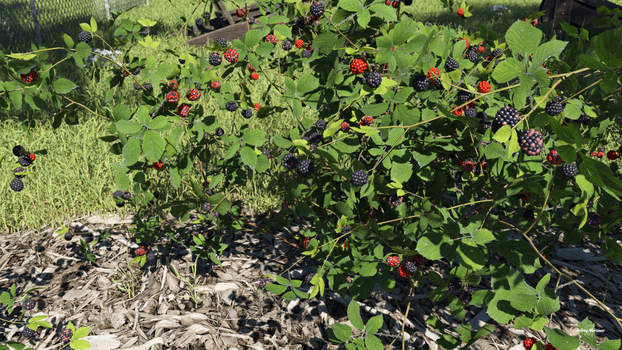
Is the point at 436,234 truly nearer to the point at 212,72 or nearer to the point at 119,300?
the point at 212,72

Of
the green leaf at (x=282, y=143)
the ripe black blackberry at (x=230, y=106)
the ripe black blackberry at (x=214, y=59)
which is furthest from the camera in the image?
the ripe black blackberry at (x=230, y=106)

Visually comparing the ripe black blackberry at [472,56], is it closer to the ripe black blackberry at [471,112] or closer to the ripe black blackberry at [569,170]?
the ripe black blackberry at [471,112]

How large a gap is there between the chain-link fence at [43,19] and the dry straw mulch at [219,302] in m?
5.12

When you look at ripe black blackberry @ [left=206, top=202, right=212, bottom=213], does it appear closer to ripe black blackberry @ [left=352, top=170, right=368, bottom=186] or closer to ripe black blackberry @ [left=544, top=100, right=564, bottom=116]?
ripe black blackberry @ [left=352, top=170, right=368, bottom=186]

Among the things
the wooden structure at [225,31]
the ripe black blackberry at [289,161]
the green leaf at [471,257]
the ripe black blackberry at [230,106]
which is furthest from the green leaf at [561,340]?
the wooden structure at [225,31]

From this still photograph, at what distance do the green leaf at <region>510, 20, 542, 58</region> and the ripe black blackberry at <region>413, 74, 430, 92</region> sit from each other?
40 cm

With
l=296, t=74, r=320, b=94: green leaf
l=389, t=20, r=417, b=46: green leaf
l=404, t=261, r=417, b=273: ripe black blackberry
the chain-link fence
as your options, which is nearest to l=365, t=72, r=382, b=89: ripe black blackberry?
l=389, t=20, r=417, b=46: green leaf

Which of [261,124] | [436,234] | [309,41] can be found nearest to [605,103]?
[436,234]

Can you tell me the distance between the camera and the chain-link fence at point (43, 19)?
7238 millimetres

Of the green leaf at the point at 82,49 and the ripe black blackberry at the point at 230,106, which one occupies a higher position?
the green leaf at the point at 82,49

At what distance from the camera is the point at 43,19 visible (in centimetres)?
835

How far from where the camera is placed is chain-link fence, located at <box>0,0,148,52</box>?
724 cm

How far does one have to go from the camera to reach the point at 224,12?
7.59 meters

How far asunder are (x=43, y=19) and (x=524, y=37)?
34.2 ft
